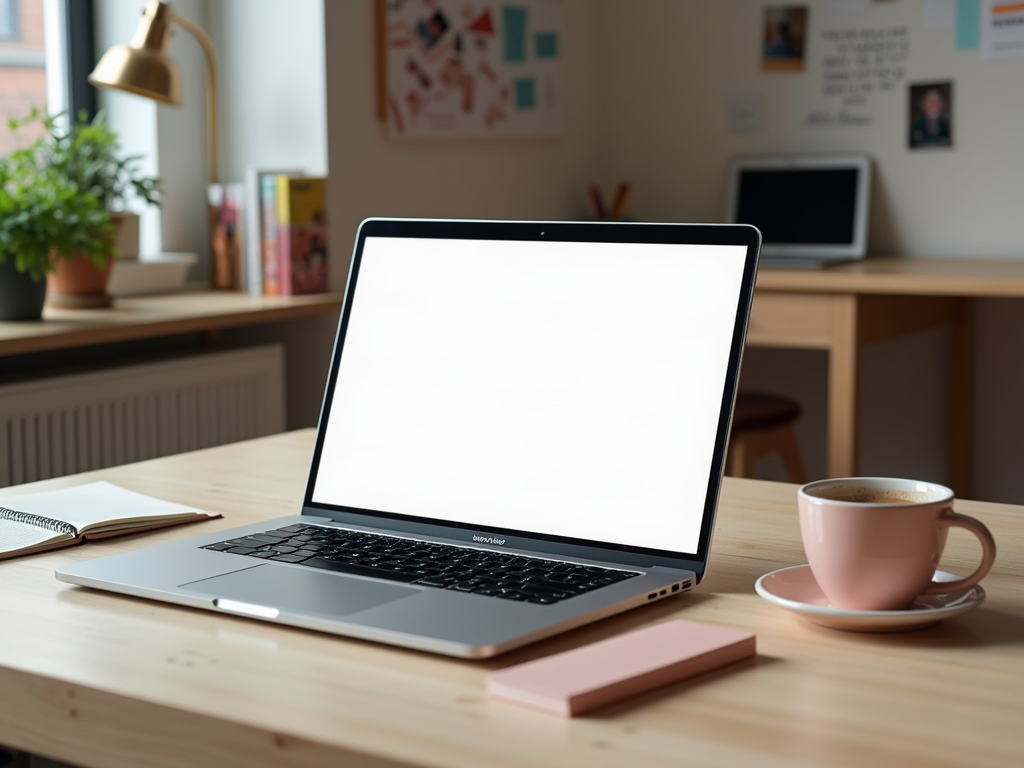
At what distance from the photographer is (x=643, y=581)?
0.75 metres

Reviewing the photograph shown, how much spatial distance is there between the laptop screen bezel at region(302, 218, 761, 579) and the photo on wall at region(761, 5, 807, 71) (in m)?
2.25

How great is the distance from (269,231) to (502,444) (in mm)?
1710

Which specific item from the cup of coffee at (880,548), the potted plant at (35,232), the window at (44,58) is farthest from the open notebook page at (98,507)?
the window at (44,58)

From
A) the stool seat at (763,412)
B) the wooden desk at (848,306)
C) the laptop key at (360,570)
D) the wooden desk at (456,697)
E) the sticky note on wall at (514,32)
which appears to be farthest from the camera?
the sticky note on wall at (514,32)

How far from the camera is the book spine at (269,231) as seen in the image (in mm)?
2439

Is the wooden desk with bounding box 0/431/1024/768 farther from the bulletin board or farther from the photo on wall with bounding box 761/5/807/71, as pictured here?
the photo on wall with bounding box 761/5/807/71

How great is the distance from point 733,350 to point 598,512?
131 millimetres

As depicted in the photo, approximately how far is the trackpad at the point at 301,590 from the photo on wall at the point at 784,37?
2502 millimetres

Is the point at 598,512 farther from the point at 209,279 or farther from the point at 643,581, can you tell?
the point at 209,279

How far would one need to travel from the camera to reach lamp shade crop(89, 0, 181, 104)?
2240 mm

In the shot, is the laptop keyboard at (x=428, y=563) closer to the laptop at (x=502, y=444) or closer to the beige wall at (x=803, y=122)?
the laptop at (x=502, y=444)

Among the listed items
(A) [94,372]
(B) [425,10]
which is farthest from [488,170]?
(A) [94,372]

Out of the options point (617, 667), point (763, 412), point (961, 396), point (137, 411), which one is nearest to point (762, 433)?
point (763, 412)

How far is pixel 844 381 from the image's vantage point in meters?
2.41
